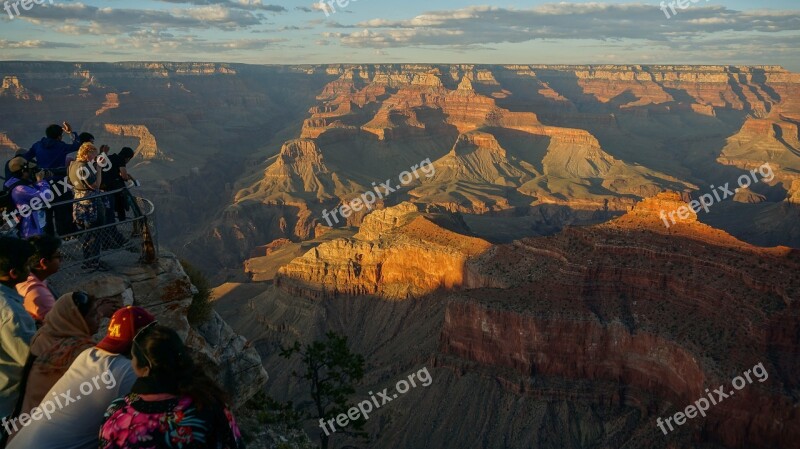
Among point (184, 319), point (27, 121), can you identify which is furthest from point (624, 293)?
point (27, 121)

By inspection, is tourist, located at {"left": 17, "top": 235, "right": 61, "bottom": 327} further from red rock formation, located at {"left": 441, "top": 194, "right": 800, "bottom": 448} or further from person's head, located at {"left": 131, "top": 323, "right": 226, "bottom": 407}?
red rock formation, located at {"left": 441, "top": 194, "right": 800, "bottom": 448}

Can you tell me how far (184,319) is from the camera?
1725cm

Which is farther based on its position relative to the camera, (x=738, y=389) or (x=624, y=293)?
(x=624, y=293)

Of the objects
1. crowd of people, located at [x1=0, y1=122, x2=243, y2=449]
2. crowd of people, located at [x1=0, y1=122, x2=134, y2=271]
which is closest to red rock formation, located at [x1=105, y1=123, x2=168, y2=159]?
crowd of people, located at [x1=0, y1=122, x2=134, y2=271]

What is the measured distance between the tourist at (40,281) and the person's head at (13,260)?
297 millimetres

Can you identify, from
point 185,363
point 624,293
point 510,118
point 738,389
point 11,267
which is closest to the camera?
point 185,363

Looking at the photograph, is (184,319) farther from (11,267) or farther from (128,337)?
(128,337)

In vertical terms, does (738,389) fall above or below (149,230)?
below

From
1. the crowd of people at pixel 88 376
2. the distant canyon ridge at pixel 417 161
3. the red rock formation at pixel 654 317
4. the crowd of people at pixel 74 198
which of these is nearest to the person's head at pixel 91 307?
the crowd of people at pixel 88 376

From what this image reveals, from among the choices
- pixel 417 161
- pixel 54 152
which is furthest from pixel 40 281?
pixel 417 161

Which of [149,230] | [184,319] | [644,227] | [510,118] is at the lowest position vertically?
[510,118]

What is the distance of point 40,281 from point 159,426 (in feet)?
17.8

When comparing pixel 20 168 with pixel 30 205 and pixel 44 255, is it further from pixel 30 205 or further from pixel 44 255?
pixel 44 255

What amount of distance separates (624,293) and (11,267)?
33.8m
